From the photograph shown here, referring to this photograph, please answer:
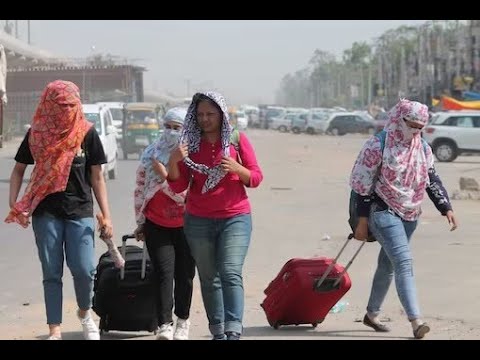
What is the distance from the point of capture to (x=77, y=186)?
7176 mm

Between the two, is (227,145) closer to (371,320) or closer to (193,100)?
(193,100)

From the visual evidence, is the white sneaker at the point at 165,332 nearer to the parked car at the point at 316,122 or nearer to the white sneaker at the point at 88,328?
the white sneaker at the point at 88,328

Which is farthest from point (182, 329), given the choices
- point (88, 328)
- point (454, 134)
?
point (454, 134)

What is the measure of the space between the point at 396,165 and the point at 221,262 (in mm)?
1455

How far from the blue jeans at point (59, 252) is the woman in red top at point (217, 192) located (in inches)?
25.3

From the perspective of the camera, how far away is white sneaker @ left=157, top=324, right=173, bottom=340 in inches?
290

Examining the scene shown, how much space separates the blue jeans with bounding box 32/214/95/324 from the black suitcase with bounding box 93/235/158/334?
0.37m

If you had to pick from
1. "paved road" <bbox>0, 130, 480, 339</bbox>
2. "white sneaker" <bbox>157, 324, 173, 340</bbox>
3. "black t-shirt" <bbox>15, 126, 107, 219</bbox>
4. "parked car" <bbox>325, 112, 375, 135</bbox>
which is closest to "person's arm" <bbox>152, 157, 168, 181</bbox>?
"black t-shirt" <bbox>15, 126, 107, 219</bbox>

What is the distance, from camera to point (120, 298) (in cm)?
767

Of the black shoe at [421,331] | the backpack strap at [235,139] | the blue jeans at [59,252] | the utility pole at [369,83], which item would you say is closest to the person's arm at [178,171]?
the backpack strap at [235,139]

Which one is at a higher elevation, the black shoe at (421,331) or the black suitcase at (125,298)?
the black suitcase at (125,298)

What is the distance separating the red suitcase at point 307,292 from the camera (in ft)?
26.1

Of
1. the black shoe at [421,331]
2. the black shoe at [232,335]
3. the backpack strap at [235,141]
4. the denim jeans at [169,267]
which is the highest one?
the backpack strap at [235,141]

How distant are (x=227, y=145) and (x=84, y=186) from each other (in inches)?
36.9
